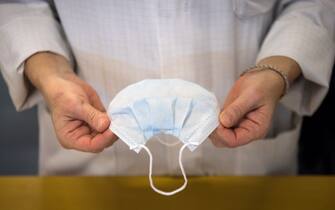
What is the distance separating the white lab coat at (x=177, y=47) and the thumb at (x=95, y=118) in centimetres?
12

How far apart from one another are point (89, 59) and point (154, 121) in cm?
17

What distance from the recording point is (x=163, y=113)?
1.44 ft

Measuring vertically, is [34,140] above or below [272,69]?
below

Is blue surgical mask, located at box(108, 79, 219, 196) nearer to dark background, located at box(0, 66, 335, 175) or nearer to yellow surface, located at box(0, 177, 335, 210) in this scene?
yellow surface, located at box(0, 177, 335, 210)

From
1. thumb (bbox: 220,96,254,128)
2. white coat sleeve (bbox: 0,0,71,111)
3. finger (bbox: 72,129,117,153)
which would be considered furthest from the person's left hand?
white coat sleeve (bbox: 0,0,71,111)

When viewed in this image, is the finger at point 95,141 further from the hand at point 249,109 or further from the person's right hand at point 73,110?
the hand at point 249,109

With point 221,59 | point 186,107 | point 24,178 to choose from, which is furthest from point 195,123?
point 24,178

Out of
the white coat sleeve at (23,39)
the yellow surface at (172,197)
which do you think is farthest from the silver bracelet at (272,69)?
the white coat sleeve at (23,39)

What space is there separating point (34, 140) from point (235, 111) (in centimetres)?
65

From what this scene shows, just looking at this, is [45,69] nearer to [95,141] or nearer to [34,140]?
[95,141]

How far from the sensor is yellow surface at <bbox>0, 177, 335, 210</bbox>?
20.4 inches

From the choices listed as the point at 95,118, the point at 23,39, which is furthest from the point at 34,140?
the point at 95,118

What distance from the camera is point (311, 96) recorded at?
1.94 feet

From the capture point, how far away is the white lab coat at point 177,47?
528 millimetres
